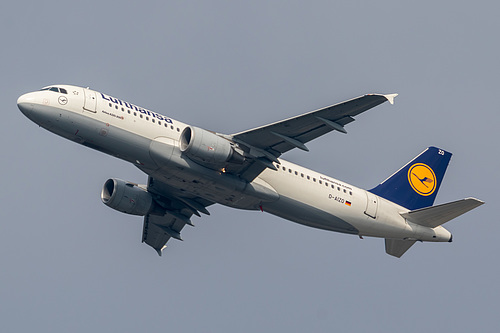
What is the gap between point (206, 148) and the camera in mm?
44219

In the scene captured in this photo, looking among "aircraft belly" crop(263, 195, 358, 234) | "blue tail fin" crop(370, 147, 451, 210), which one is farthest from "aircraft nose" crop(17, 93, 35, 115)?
"blue tail fin" crop(370, 147, 451, 210)

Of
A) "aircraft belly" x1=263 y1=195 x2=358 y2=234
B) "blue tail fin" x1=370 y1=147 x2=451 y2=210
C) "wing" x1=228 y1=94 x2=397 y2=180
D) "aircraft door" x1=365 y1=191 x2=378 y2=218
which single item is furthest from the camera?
"blue tail fin" x1=370 y1=147 x2=451 y2=210

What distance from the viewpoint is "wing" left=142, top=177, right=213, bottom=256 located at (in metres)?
52.9

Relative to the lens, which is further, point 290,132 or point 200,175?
point 200,175

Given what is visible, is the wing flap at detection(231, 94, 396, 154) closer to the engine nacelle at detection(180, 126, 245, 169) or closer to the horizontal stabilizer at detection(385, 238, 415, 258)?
the engine nacelle at detection(180, 126, 245, 169)

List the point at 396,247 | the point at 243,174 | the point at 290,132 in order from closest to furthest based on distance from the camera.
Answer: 1. the point at 290,132
2. the point at 243,174
3. the point at 396,247

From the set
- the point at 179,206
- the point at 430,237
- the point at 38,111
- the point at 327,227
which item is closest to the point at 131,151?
the point at 38,111

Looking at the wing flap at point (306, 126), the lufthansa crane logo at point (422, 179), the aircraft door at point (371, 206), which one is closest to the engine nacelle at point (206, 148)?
the wing flap at point (306, 126)

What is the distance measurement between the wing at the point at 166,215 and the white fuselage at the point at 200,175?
125 centimetres

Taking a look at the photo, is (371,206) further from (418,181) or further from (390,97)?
(390,97)

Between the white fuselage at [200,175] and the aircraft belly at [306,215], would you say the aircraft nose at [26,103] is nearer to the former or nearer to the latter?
the white fuselage at [200,175]

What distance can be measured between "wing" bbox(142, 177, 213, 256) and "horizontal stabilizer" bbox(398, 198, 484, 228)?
45.3 feet

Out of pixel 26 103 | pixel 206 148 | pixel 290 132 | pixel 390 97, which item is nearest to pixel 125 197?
pixel 206 148

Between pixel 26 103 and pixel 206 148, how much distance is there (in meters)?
10.3
